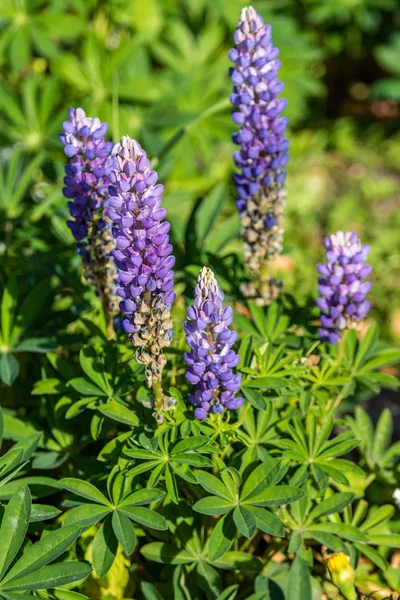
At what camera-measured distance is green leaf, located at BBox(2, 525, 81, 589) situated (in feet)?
5.71

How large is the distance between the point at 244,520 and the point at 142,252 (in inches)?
28.8

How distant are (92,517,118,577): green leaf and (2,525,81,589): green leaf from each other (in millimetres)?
128

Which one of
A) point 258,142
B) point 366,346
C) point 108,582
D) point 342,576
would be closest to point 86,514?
point 108,582

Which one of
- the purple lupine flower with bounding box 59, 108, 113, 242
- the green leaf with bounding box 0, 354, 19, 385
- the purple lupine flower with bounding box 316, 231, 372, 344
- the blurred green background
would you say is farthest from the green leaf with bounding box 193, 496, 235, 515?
the blurred green background

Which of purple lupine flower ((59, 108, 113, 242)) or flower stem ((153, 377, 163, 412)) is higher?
purple lupine flower ((59, 108, 113, 242))

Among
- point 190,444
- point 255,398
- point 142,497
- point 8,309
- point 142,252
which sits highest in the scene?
point 142,252

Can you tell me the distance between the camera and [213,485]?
1.90 meters

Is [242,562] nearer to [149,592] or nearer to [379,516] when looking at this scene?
[149,592]

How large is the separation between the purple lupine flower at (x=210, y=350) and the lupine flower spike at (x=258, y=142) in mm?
619

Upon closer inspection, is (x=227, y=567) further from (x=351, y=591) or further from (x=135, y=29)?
(x=135, y=29)

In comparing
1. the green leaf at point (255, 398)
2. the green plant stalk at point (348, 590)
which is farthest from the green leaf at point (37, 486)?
the green plant stalk at point (348, 590)

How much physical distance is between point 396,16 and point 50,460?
175 inches

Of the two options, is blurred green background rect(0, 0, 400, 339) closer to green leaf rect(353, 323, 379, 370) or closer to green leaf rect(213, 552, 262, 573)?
green leaf rect(353, 323, 379, 370)

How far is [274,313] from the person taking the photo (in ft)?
7.55
